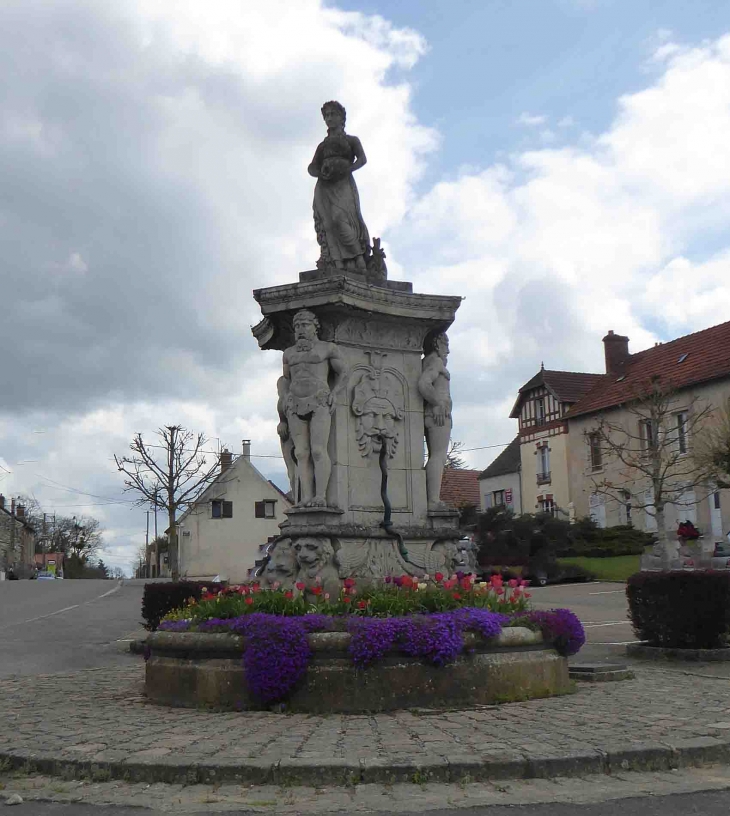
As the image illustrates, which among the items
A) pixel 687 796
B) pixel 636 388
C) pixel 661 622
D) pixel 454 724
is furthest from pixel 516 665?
pixel 636 388

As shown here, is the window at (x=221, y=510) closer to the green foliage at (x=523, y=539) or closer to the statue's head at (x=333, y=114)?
the green foliage at (x=523, y=539)

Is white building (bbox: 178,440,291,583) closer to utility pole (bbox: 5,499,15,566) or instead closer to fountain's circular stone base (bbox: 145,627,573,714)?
utility pole (bbox: 5,499,15,566)

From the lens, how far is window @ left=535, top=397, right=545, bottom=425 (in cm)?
5688

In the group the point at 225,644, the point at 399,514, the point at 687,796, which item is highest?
the point at 399,514

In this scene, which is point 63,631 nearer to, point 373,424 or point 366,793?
point 373,424

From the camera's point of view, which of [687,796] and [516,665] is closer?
[687,796]

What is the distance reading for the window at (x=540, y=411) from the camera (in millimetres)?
56875

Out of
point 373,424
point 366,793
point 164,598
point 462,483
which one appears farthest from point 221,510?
point 366,793

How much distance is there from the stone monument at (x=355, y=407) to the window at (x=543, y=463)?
46535 millimetres

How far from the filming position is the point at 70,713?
7.55 metres

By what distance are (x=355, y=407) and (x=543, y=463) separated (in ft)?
158

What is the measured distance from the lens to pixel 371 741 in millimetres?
5988

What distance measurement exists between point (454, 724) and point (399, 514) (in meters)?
3.60

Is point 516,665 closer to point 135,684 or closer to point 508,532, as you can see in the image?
point 135,684
